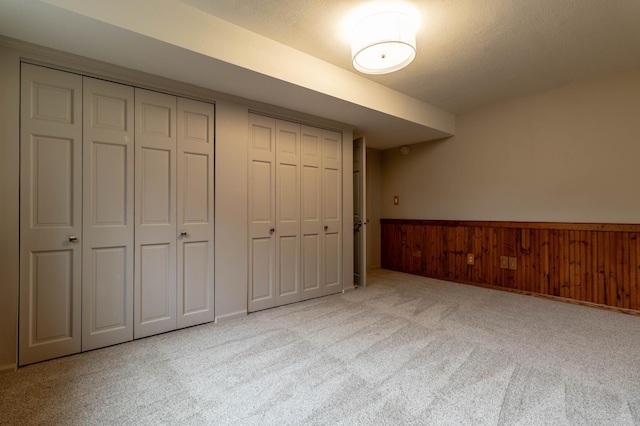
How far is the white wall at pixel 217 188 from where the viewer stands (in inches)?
73.0

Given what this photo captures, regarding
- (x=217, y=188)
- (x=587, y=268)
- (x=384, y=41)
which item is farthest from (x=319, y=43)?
(x=587, y=268)

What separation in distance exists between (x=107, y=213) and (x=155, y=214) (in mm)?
320

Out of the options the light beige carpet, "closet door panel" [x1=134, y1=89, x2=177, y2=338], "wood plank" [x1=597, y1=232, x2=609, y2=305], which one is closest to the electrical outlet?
"wood plank" [x1=597, y1=232, x2=609, y2=305]

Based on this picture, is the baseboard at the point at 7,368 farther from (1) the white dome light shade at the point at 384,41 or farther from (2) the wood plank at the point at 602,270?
(2) the wood plank at the point at 602,270

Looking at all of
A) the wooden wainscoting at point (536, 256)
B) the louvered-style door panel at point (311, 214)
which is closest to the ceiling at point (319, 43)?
the louvered-style door panel at point (311, 214)

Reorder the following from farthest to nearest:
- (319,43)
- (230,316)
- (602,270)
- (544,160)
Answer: (544,160)
(602,270)
(230,316)
(319,43)

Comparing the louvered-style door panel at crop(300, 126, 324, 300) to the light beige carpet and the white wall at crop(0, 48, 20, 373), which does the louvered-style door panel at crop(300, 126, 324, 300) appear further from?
the white wall at crop(0, 48, 20, 373)

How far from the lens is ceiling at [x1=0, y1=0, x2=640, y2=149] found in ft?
5.87

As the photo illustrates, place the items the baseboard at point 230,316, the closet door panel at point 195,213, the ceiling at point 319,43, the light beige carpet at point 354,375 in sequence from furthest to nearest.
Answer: the baseboard at point 230,316 → the closet door panel at point 195,213 → the ceiling at point 319,43 → the light beige carpet at point 354,375

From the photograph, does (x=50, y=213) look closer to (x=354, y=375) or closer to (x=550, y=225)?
(x=354, y=375)

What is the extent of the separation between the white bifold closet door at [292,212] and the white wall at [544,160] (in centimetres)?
181

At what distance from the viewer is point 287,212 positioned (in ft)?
10.5

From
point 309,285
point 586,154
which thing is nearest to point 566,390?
point 309,285

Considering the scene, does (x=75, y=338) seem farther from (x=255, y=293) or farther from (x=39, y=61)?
(x=39, y=61)
